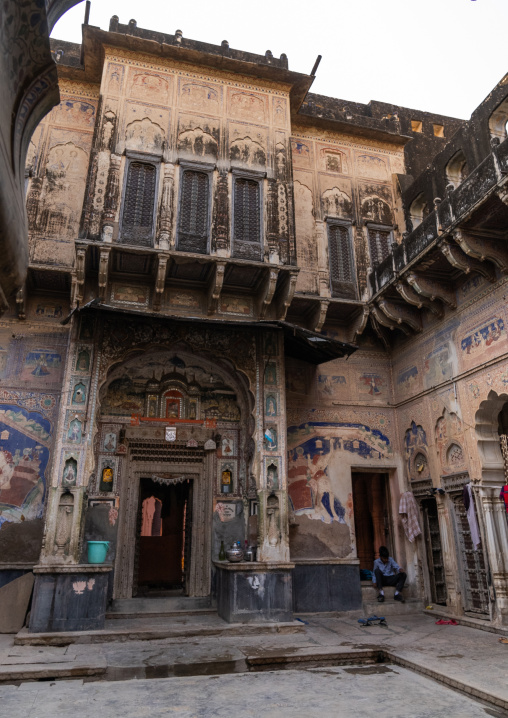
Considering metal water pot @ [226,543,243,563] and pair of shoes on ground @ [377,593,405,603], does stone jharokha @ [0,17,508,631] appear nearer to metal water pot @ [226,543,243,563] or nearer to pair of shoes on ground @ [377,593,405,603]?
pair of shoes on ground @ [377,593,405,603]

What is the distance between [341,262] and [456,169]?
292cm

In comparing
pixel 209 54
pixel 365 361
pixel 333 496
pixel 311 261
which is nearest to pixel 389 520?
pixel 333 496

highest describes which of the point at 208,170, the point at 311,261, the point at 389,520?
the point at 208,170

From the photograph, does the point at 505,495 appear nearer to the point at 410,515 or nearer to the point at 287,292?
the point at 410,515

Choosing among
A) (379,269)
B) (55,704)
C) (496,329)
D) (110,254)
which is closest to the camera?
(55,704)

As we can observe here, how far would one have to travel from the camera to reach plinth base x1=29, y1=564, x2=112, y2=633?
25.6ft

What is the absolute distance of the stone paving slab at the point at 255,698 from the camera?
15.1 ft

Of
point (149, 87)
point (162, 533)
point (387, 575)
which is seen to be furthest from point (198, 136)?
point (162, 533)

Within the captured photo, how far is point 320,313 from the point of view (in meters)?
10.8

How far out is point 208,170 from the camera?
10.4 meters

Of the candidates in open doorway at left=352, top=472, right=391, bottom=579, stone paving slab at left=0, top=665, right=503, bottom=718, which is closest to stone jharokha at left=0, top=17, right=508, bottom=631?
open doorway at left=352, top=472, right=391, bottom=579

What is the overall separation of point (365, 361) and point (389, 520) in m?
3.48

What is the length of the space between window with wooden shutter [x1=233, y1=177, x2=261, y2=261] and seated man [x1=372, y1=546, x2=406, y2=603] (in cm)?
652

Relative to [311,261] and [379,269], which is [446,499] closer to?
[379,269]
